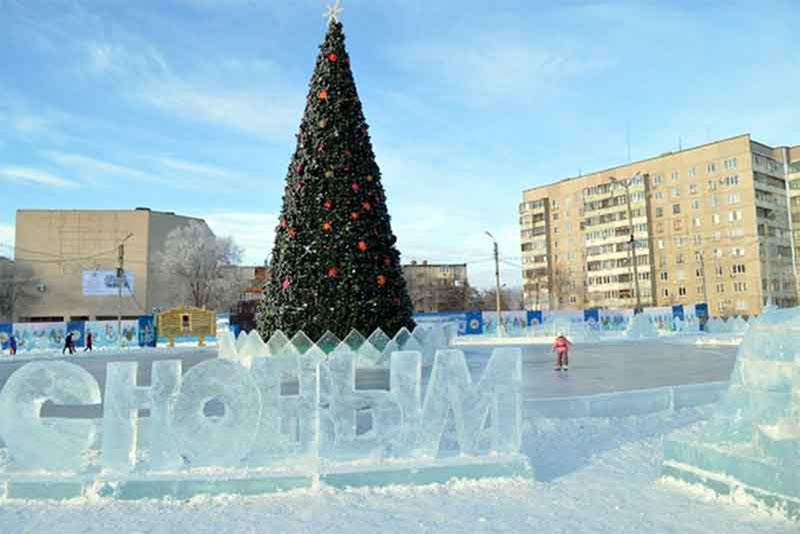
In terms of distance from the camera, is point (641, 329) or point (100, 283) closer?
point (641, 329)

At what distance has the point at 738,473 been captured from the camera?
4.61m

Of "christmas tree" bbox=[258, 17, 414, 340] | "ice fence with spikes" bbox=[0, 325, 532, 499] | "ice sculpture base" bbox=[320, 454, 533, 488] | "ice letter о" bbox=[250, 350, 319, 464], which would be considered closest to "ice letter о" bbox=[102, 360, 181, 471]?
"ice fence with spikes" bbox=[0, 325, 532, 499]

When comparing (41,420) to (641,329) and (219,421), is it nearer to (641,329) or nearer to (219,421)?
(219,421)

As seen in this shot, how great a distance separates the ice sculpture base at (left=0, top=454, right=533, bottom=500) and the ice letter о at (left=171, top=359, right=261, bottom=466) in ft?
0.65

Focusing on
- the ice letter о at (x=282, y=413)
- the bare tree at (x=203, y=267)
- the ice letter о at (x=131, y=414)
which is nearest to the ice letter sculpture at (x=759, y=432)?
the ice letter о at (x=282, y=413)

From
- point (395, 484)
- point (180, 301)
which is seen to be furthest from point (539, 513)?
point (180, 301)

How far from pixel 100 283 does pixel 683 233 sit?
228 ft

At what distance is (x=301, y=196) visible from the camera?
13.7m

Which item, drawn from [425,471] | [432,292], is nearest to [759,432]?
[425,471]

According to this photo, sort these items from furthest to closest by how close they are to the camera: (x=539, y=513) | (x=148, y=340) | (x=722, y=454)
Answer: (x=148, y=340)
(x=722, y=454)
(x=539, y=513)

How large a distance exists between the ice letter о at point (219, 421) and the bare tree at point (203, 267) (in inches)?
2286

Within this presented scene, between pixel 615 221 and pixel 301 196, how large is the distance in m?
64.6

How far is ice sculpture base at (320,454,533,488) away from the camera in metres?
5.06

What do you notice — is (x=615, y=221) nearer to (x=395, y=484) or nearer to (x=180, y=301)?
Result: (x=180, y=301)
